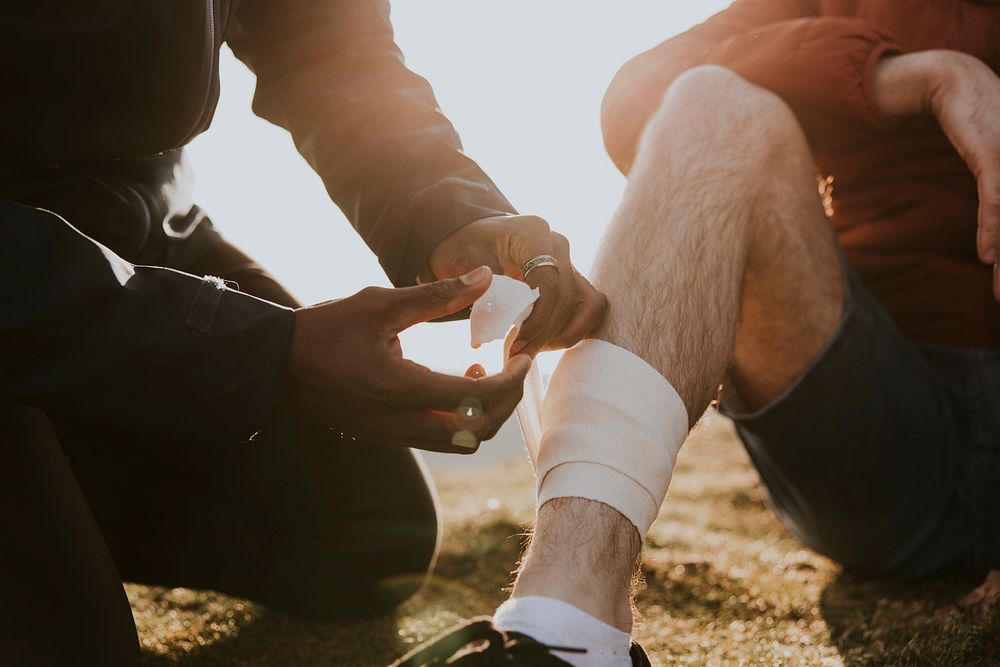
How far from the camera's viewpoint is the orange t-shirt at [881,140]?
4.86 feet

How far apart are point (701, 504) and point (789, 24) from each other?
1804 millimetres

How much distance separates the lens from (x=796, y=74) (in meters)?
1.49

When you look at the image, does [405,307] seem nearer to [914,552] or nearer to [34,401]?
[34,401]

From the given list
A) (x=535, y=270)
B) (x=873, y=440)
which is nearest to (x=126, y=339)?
(x=535, y=270)

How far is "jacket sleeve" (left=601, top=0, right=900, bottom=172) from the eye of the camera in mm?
1462

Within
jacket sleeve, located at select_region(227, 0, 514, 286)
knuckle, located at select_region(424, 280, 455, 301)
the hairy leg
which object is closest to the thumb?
knuckle, located at select_region(424, 280, 455, 301)

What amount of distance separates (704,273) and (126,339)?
0.81 m

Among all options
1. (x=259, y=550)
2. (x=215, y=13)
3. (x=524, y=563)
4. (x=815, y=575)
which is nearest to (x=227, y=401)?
(x=524, y=563)

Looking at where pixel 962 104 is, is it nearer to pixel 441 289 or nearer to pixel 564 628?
pixel 441 289

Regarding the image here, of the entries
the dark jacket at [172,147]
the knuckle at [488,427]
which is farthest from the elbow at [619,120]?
the knuckle at [488,427]

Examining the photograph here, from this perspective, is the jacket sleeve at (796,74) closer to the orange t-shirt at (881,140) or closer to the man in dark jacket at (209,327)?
the orange t-shirt at (881,140)

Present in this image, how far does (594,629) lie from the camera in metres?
0.92

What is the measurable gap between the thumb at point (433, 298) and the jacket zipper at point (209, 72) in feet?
1.90

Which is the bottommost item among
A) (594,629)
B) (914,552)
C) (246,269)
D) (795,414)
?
(914,552)
